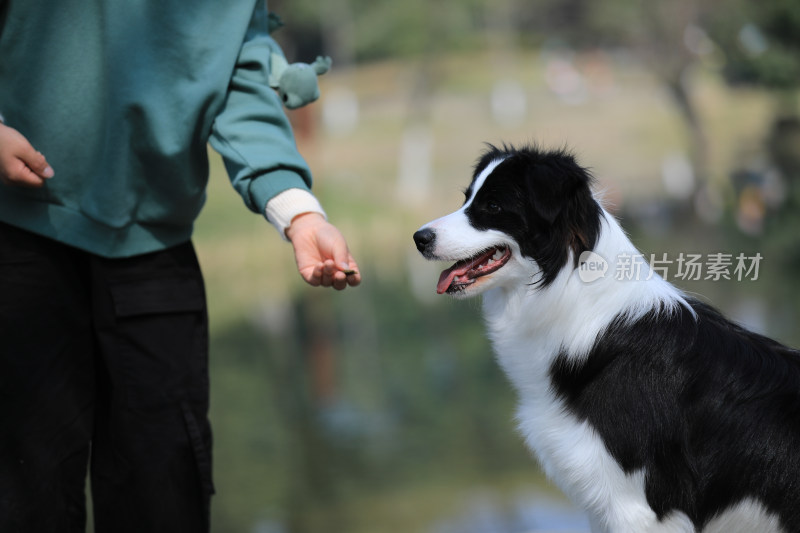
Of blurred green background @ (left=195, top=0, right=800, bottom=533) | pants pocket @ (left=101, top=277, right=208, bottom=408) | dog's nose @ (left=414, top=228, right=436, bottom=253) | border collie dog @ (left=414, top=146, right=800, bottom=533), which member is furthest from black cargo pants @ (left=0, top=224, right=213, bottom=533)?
blurred green background @ (left=195, top=0, right=800, bottom=533)

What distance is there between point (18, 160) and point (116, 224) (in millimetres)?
209

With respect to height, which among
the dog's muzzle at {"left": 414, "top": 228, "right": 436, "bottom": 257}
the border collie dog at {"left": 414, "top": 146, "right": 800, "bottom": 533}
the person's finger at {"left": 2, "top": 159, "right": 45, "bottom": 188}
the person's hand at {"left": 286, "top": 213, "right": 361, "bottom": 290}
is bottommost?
the border collie dog at {"left": 414, "top": 146, "right": 800, "bottom": 533}

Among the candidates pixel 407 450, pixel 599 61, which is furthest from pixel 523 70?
pixel 407 450

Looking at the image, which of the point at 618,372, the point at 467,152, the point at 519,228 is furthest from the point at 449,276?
the point at 467,152

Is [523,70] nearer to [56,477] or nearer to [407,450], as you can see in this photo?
[407,450]

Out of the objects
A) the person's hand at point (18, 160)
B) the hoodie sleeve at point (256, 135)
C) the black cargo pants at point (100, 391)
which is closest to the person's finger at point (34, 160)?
the person's hand at point (18, 160)

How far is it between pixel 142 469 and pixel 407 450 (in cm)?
473

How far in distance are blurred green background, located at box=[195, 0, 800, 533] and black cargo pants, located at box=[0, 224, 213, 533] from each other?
18.5ft

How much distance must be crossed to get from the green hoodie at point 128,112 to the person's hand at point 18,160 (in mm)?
104

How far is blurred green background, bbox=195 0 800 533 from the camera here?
326 inches

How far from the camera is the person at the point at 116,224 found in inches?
62.5

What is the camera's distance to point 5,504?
5.20 feet

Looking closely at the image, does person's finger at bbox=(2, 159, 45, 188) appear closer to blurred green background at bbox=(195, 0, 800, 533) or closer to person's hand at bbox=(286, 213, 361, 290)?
person's hand at bbox=(286, 213, 361, 290)

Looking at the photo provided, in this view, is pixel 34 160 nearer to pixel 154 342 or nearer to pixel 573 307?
pixel 154 342
